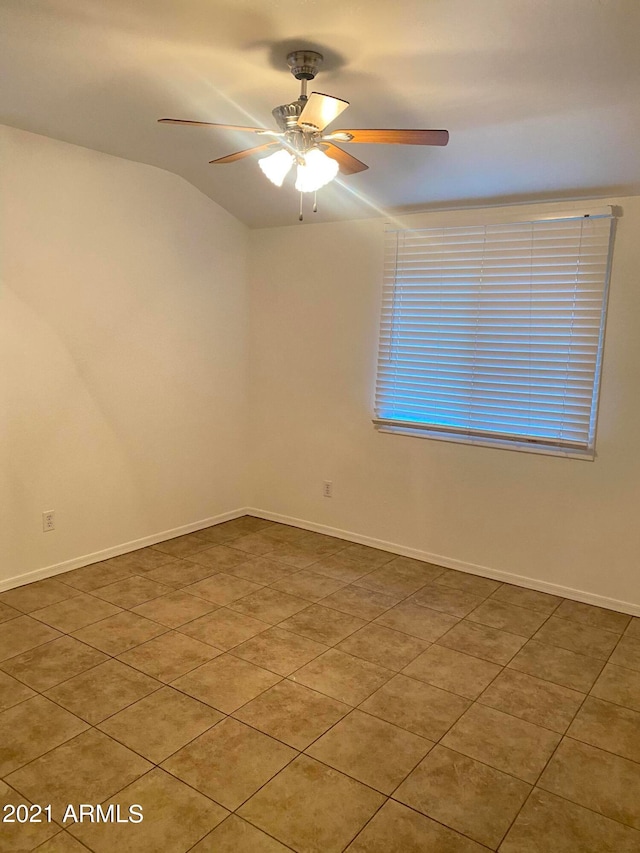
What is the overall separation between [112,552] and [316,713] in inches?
81.2

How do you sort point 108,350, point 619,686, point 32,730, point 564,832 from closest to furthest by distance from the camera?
point 564,832
point 32,730
point 619,686
point 108,350

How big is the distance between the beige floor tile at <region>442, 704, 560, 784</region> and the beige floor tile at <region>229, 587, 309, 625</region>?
44.7 inches

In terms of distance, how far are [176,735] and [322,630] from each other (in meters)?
1.02

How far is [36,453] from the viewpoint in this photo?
351 centimetres

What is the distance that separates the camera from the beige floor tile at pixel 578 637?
9.93 ft

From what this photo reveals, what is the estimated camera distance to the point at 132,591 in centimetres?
351

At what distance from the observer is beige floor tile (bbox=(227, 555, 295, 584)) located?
3754 mm

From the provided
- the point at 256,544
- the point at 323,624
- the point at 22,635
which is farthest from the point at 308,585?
the point at 22,635

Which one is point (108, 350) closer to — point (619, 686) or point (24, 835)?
point (24, 835)

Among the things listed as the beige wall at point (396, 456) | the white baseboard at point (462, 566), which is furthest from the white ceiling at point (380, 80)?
the white baseboard at point (462, 566)

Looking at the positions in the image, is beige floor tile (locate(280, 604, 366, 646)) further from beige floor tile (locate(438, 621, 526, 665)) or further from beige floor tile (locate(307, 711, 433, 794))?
beige floor tile (locate(307, 711, 433, 794))

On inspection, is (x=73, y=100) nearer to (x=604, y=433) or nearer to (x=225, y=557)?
(x=225, y=557)

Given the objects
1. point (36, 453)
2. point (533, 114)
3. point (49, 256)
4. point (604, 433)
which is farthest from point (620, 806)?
point (49, 256)

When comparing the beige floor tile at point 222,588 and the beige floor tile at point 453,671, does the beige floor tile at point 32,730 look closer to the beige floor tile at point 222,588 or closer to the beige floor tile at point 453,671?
the beige floor tile at point 222,588
